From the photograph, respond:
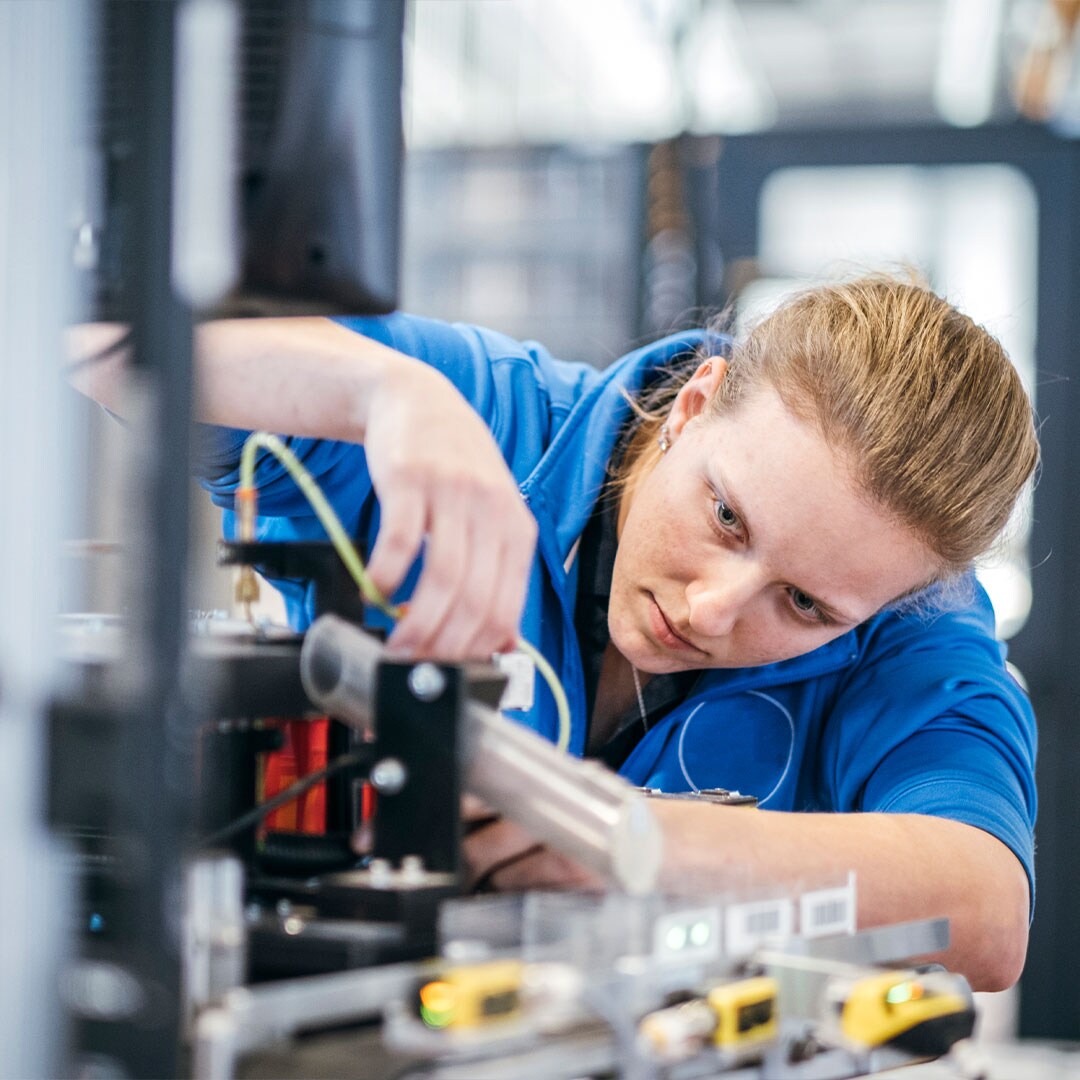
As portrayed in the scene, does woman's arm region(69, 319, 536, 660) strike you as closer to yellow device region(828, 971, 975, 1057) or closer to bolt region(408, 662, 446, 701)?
bolt region(408, 662, 446, 701)

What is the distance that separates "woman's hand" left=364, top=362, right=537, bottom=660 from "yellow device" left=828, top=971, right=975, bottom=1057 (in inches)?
11.0

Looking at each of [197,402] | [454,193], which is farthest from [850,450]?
[454,193]

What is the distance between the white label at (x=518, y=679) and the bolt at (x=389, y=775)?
0.83 feet

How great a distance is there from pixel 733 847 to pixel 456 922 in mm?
223

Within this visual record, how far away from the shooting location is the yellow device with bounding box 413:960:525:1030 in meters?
0.62

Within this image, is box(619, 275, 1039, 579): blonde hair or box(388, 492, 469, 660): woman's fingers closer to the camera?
box(388, 492, 469, 660): woman's fingers

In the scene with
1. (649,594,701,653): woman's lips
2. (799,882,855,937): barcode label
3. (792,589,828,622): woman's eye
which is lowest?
(799,882,855,937): barcode label

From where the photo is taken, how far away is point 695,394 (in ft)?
4.52

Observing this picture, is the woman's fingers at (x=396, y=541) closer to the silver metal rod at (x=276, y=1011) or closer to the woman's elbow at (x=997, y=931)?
the silver metal rod at (x=276, y=1011)

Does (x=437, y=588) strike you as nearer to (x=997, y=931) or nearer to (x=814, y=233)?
(x=997, y=931)

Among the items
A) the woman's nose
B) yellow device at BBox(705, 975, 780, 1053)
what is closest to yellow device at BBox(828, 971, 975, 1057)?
yellow device at BBox(705, 975, 780, 1053)

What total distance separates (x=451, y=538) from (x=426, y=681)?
0.13 meters

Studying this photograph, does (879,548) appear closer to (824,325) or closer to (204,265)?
(824,325)

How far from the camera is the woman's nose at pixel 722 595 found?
120 cm
